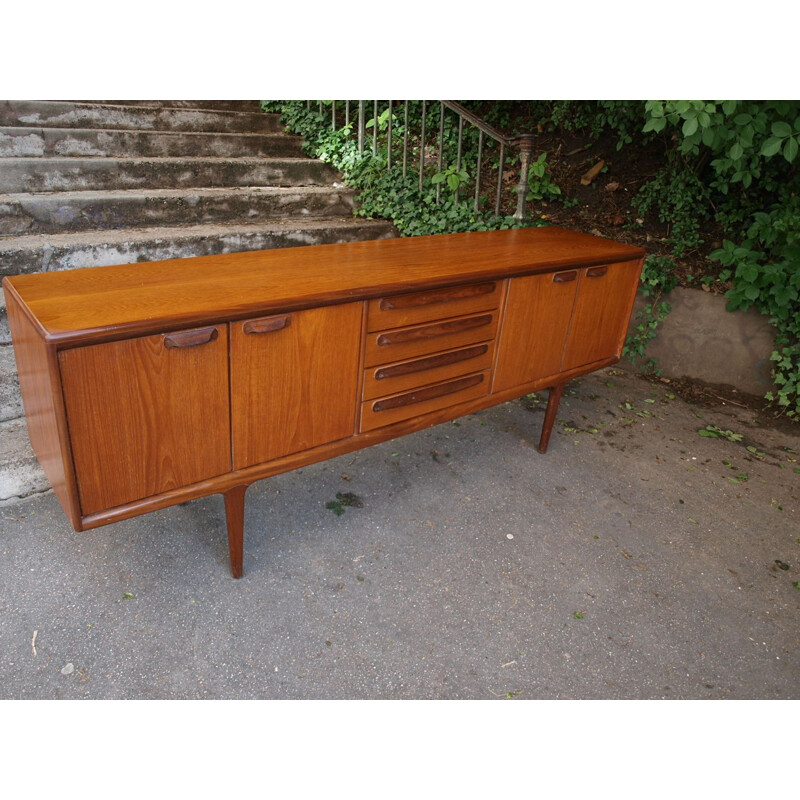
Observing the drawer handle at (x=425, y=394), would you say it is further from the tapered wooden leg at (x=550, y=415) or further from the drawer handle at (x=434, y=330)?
the tapered wooden leg at (x=550, y=415)

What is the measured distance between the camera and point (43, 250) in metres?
3.02

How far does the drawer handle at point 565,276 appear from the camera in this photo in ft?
8.51

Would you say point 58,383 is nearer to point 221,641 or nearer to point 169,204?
point 221,641

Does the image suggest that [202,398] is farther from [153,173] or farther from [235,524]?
[153,173]

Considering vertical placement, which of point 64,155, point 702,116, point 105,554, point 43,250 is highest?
point 702,116

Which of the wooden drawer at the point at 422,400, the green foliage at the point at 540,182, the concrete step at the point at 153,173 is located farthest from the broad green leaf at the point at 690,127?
the concrete step at the point at 153,173

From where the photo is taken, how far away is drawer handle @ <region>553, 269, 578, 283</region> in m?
2.59

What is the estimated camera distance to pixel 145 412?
1662 millimetres

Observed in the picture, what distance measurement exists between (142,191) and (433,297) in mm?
2527

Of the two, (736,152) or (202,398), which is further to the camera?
(736,152)

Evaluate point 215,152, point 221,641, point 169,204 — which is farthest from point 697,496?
point 215,152

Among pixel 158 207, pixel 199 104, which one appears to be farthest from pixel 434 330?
pixel 199 104

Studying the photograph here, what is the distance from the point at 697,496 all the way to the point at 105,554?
251 cm

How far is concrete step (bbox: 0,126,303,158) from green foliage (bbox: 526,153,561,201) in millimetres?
1803
